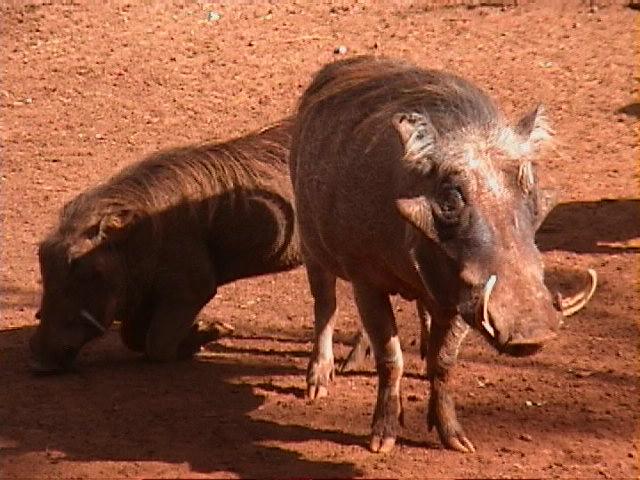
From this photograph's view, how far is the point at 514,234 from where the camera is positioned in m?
4.96

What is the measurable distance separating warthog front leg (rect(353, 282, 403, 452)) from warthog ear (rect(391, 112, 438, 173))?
0.78m

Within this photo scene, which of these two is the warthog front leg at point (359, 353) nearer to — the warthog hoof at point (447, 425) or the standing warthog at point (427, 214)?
the standing warthog at point (427, 214)

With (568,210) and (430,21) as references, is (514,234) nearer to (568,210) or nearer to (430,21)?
(568,210)

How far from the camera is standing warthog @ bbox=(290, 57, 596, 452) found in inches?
193

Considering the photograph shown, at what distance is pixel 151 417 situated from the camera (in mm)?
6297

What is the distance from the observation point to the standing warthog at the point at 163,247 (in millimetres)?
6906

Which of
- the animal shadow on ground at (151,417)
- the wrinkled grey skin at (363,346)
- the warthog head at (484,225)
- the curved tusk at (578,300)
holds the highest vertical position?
the warthog head at (484,225)

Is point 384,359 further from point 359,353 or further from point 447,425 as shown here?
point 359,353

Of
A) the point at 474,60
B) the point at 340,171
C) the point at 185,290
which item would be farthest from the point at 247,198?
the point at 474,60

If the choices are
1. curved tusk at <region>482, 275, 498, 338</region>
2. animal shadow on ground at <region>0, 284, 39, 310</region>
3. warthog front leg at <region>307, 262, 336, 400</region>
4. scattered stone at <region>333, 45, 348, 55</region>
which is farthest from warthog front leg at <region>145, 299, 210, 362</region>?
scattered stone at <region>333, 45, 348, 55</region>

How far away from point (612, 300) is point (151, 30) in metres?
6.30

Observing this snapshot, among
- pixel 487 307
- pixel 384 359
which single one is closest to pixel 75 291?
pixel 384 359

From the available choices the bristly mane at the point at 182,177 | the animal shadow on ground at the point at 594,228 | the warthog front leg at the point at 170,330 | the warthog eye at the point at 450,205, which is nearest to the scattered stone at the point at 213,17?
the animal shadow on ground at the point at 594,228

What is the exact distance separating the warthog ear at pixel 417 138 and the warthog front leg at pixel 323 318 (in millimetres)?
1498
